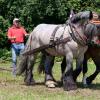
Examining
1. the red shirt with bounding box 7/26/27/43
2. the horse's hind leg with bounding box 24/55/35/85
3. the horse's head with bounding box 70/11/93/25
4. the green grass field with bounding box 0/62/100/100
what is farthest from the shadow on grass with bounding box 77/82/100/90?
the red shirt with bounding box 7/26/27/43

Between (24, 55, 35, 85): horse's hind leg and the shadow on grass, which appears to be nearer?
the shadow on grass

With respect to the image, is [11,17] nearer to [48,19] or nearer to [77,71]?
[48,19]

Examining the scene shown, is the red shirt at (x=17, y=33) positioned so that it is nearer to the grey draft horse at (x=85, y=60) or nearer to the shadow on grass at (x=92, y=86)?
the grey draft horse at (x=85, y=60)

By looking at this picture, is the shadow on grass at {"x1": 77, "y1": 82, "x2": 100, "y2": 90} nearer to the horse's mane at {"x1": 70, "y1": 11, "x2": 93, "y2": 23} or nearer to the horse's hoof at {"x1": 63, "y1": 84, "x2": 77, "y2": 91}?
the horse's hoof at {"x1": 63, "y1": 84, "x2": 77, "y2": 91}

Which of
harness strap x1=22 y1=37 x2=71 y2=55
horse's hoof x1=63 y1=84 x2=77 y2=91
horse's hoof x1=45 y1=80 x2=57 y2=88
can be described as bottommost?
horse's hoof x1=45 y1=80 x2=57 y2=88

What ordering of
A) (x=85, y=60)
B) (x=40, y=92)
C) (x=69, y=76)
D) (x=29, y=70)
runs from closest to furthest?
(x=40, y=92) < (x=69, y=76) < (x=85, y=60) < (x=29, y=70)

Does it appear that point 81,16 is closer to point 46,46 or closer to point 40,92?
point 46,46

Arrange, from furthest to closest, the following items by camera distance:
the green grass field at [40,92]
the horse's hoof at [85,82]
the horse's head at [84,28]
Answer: the horse's hoof at [85,82] → the horse's head at [84,28] → the green grass field at [40,92]

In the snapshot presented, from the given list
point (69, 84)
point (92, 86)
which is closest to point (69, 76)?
point (69, 84)

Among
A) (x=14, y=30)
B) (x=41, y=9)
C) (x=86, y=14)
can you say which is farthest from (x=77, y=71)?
(x=41, y=9)

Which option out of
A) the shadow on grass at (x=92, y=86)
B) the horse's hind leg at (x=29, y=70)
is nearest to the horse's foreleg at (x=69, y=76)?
the shadow on grass at (x=92, y=86)

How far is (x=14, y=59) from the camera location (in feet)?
45.2

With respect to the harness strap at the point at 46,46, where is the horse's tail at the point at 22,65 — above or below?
below

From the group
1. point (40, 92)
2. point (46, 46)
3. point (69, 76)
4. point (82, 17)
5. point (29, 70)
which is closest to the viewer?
point (40, 92)
